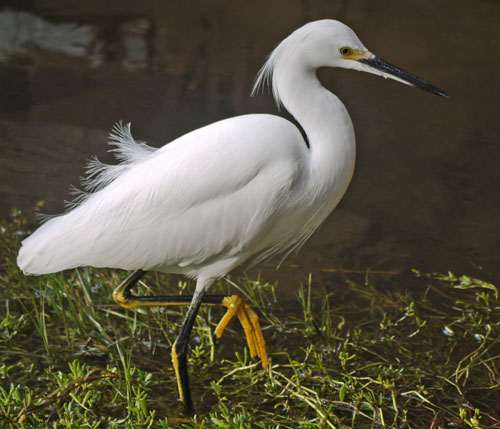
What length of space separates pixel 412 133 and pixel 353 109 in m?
0.46

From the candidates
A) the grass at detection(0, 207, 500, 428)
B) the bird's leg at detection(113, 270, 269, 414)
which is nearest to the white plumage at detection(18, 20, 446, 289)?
the bird's leg at detection(113, 270, 269, 414)

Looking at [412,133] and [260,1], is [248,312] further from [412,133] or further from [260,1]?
[260,1]

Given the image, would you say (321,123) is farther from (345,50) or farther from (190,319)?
(190,319)

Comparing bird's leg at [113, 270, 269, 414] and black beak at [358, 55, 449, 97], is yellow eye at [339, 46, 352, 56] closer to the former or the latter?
black beak at [358, 55, 449, 97]

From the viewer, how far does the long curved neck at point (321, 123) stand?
2209mm

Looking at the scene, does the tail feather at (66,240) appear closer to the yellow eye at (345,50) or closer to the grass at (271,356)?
the grass at (271,356)

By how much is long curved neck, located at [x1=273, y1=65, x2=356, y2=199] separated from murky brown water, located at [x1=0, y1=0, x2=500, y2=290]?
4.26 feet

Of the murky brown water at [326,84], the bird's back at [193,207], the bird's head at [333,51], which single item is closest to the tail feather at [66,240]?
the bird's back at [193,207]

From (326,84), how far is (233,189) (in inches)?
122

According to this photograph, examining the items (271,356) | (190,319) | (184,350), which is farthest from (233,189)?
(271,356)

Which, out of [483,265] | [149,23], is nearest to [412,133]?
[483,265]

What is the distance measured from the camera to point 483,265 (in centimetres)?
352

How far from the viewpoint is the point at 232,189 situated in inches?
88.4

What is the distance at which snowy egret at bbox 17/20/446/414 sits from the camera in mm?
2191
